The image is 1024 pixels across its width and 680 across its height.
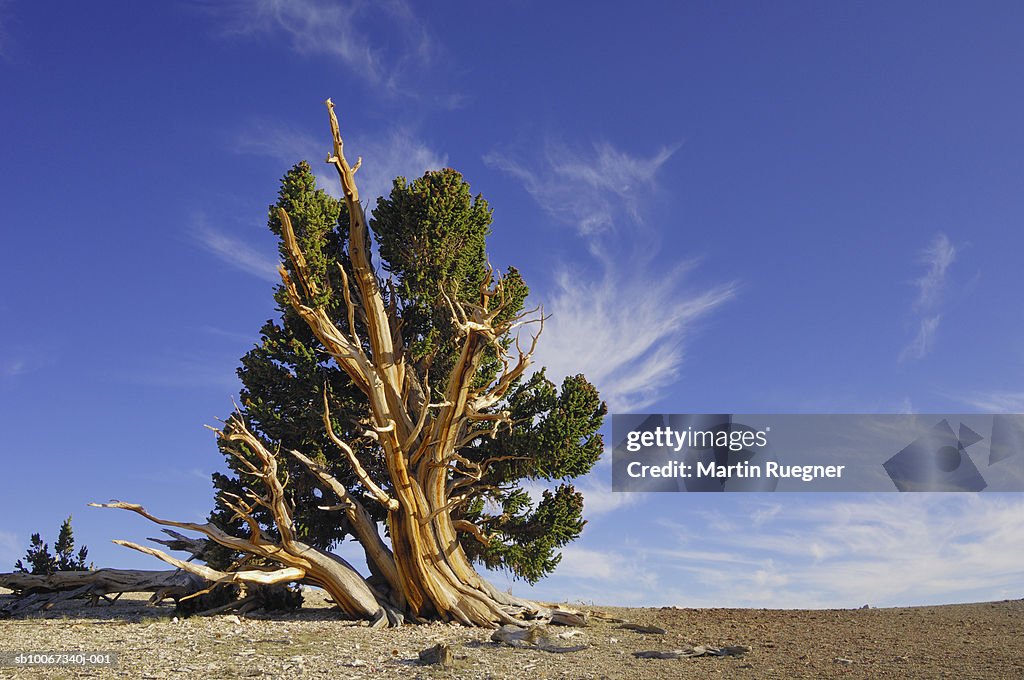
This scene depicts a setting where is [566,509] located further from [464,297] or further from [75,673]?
[75,673]

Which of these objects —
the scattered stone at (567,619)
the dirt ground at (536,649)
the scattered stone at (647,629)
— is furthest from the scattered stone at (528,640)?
the scattered stone at (567,619)

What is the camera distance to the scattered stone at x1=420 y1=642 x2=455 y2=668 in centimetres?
1288

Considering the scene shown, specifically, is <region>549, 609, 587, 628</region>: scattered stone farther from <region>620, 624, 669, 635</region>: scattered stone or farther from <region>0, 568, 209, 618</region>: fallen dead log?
<region>0, 568, 209, 618</region>: fallen dead log

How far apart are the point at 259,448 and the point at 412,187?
779 centimetres

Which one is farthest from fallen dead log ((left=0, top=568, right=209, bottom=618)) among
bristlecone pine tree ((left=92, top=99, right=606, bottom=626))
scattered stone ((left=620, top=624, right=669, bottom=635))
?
scattered stone ((left=620, top=624, right=669, bottom=635))

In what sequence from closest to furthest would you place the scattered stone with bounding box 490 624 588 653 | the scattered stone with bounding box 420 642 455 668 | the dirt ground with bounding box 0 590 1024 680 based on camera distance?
the dirt ground with bounding box 0 590 1024 680 < the scattered stone with bounding box 420 642 455 668 < the scattered stone with bounding box 490 624 588 653

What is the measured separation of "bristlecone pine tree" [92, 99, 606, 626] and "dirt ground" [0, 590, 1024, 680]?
1.73m

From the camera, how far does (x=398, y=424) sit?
19156 millimetres

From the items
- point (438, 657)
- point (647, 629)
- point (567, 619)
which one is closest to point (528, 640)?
point (438, 657)

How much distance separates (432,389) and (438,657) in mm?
9905

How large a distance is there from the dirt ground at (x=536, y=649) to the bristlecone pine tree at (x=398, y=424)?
173 centimetres

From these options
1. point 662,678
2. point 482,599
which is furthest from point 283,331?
point 662,678

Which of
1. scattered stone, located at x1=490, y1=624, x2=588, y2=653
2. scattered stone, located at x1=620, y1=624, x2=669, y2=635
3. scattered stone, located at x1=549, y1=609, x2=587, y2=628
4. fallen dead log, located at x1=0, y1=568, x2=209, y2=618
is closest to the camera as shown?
scattered stone, located at x1=490, y1=624, x2=588, y2=653

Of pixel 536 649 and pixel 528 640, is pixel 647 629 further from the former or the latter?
pixel 536 649
